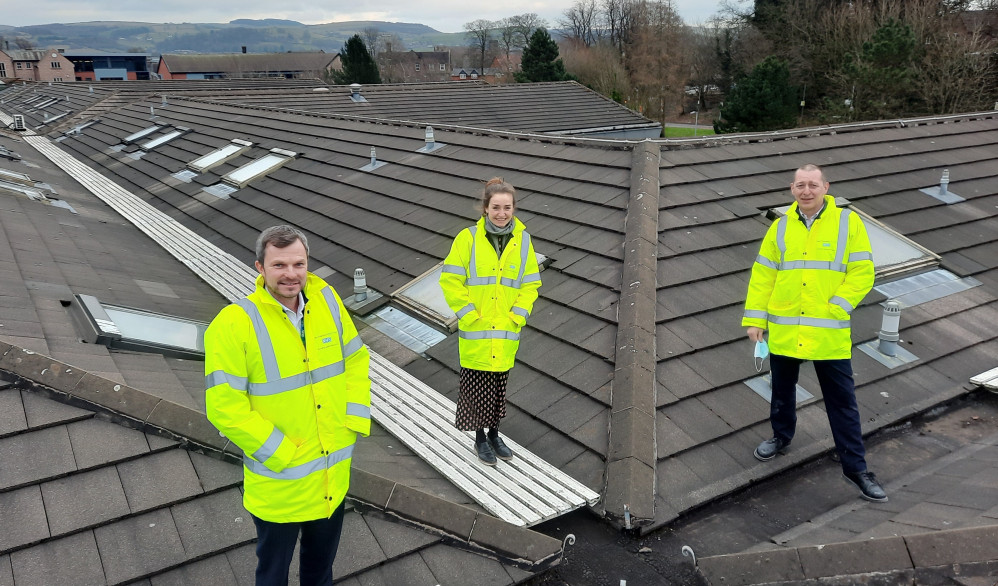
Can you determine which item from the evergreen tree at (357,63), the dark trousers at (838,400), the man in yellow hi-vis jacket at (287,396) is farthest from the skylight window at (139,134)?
the evergreen tree at (357,63)

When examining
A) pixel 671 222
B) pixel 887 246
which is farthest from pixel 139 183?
pixel 887 246

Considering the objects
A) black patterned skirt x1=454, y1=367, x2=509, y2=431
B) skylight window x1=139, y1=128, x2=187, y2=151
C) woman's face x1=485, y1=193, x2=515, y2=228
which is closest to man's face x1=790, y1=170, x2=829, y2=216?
woman's face x1=485, y1=193, x2=515, y2=228

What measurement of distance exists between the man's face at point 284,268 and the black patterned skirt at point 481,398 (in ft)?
6.56

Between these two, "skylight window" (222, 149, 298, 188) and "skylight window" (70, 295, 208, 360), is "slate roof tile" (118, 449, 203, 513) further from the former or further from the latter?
"skylight window" (222, 149, 298, 188)

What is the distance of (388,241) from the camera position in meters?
8.35

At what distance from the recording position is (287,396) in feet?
8.94

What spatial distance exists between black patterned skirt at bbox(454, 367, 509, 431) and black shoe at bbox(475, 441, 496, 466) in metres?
0.15

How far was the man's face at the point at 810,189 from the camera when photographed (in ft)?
14.3

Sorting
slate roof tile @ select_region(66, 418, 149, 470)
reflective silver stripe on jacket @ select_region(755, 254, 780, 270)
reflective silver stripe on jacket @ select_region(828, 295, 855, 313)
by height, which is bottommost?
slate roof tile @ select_region(66, 418, 149, 470)

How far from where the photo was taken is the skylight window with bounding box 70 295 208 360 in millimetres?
4898

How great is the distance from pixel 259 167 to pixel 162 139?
599 cm

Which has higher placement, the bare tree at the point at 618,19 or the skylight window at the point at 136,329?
the bare tree at the point at 618,19

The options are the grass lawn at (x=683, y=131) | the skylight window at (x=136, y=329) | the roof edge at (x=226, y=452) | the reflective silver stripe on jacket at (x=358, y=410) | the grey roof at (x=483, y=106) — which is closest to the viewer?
the reflective silver stripe on jacket at (x=358, y=410)

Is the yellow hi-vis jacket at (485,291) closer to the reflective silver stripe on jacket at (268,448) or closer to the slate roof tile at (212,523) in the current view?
the slate roof tile at (212,523)
